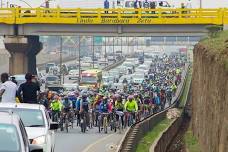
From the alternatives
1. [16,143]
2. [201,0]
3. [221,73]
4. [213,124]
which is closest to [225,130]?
[221,73]

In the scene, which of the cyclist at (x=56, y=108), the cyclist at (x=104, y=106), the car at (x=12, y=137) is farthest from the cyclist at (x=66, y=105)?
the car at (x=12, y=137)

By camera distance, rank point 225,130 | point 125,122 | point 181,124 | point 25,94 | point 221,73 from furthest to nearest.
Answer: point 181,124 < point 125,122 < point 25,94 < point 221,73 < point 225,130

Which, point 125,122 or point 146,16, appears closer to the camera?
point 125,122

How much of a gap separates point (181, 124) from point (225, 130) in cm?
3254

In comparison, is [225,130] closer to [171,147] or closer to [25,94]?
[25,94]

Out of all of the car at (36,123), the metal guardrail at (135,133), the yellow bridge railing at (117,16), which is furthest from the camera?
the yellow bridge railing at (117,16)

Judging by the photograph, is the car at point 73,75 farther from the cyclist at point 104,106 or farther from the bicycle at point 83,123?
the bicycle at point 83,123

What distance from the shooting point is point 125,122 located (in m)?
35.1

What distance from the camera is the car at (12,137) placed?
1160 centimetres

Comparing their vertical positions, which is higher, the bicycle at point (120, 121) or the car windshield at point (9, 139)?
the car windshield at point (9, 139)

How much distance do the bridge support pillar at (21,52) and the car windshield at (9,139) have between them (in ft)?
161

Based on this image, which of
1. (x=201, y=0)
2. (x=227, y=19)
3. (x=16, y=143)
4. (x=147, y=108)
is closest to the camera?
(x=16, y=143)

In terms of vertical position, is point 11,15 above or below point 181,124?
above

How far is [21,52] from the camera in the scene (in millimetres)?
62938
